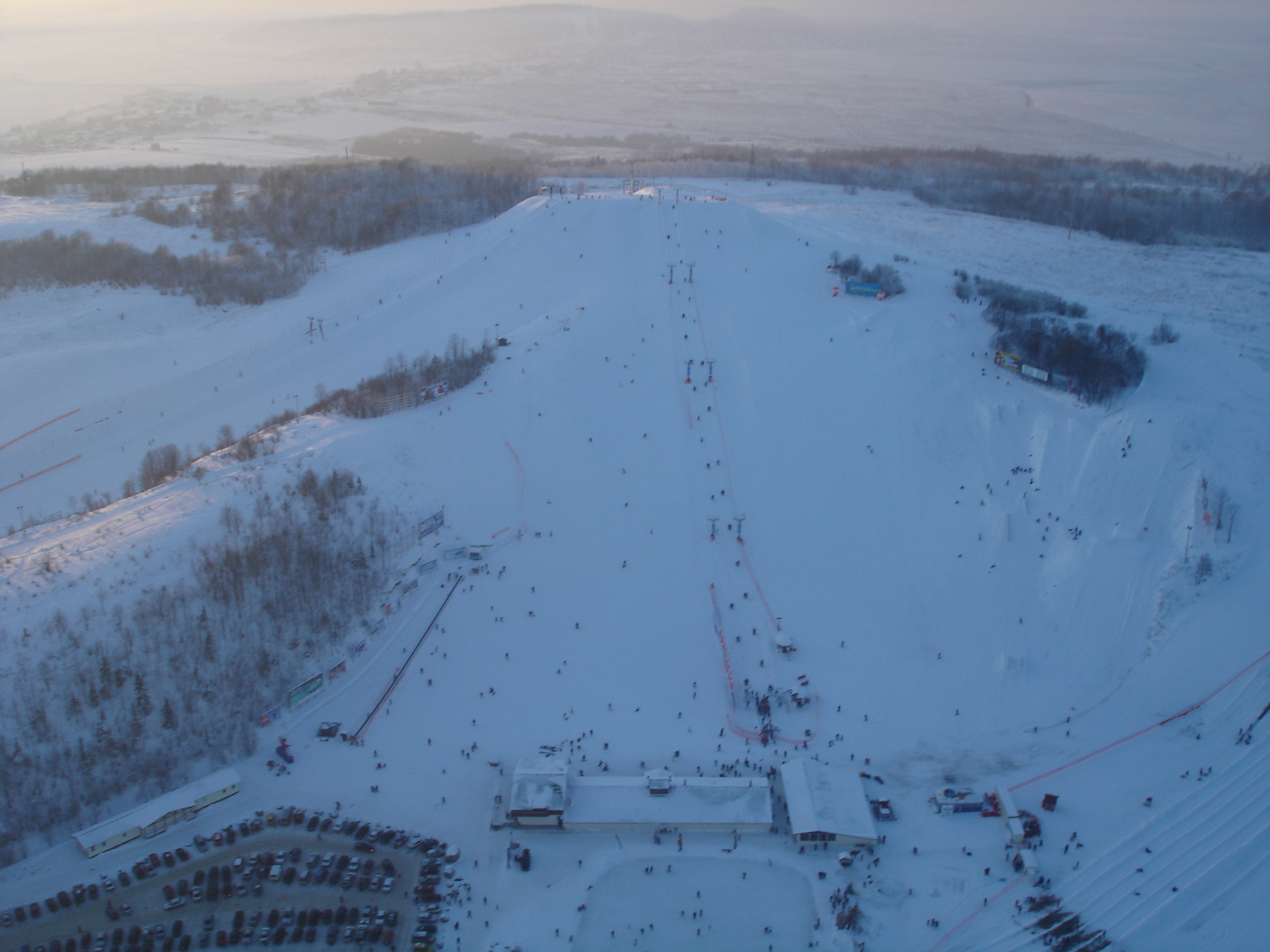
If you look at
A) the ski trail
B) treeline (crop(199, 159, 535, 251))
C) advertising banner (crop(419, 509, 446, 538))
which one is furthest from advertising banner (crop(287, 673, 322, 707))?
treeline (crop(199, 159, 535, 251))

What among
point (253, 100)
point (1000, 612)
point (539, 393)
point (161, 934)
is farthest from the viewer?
point (253, 100)

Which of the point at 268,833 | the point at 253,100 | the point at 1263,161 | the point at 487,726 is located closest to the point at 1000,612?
the point at 487,726

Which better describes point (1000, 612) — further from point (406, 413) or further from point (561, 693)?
point (406, 413)

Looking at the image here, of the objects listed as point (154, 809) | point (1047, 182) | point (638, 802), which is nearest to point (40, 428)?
point (154, 809)

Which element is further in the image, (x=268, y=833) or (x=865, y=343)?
(x=865, y=343)

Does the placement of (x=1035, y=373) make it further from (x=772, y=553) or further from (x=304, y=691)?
(x=304, y=691)

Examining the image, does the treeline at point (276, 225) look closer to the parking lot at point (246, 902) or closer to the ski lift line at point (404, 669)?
the ski lift line at point (404, 669)

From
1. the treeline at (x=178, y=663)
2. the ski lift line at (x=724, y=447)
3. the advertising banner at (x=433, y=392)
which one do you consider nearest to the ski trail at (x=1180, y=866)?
the ski lift line at (x=724, y=447)
